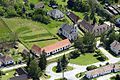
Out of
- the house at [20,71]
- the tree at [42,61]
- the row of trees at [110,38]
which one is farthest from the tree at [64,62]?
the row of trees at [110,38]

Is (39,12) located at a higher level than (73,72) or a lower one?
higher

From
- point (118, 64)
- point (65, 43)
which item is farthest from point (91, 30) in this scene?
point (118, 64)

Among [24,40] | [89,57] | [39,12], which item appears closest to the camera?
[89,57]

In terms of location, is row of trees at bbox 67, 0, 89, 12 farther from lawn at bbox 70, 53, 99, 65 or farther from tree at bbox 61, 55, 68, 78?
tree at bbox 61, 55, 68, 78

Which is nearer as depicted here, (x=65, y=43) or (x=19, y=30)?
(x=65, y=43)

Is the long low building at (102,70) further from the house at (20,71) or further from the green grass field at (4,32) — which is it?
the green grass field at (4,32)

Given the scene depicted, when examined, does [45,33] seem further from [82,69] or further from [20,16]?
[82,69]

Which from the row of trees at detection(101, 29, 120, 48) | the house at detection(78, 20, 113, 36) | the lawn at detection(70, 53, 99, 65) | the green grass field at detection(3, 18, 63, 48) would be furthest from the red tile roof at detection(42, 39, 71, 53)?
the row of trees at detection(101, 29, 120, 48)
